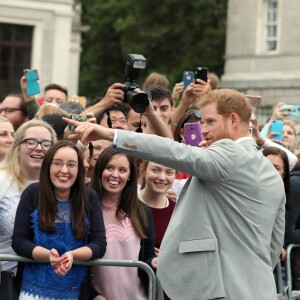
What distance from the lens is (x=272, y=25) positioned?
132 ft

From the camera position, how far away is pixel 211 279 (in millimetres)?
6949

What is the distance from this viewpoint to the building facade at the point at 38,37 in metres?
32.5

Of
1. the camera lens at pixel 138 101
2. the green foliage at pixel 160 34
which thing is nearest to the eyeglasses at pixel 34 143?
the camera lens at pixel 138 101

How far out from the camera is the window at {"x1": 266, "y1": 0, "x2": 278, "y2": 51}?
40028mm

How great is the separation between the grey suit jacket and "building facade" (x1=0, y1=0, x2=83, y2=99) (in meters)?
25.1

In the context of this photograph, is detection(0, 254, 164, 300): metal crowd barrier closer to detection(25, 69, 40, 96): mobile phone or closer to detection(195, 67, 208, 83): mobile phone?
detection(195, 67, 208, 83): mobile phone

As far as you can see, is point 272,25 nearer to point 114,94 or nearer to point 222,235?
point 114,94

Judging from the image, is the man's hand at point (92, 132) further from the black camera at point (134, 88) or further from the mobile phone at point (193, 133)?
the mobile phone at point (193, 133)

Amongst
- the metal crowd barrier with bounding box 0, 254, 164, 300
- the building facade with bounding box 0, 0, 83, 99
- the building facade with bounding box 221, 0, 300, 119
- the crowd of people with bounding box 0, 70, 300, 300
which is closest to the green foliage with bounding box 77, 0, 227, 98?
the building facade with bounding box 221, 0, 300, 119

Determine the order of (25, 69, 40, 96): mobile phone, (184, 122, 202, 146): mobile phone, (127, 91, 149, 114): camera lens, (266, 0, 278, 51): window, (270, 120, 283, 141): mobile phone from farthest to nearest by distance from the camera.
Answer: (266, 0, 278, 51): window → (25, 69, 40, 96): mobile phone → (270, 120, 283, 141): mobile phone → (184, 122, 202, 146): mobile phone → (127, 91, 149, 114): camera lens

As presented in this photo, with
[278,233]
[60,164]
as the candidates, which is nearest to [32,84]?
[60,164]

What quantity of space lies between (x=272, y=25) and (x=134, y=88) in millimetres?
33095

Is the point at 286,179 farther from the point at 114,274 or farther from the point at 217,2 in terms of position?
the point at 217,2

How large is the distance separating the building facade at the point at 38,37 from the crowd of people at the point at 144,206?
22.9 metres
